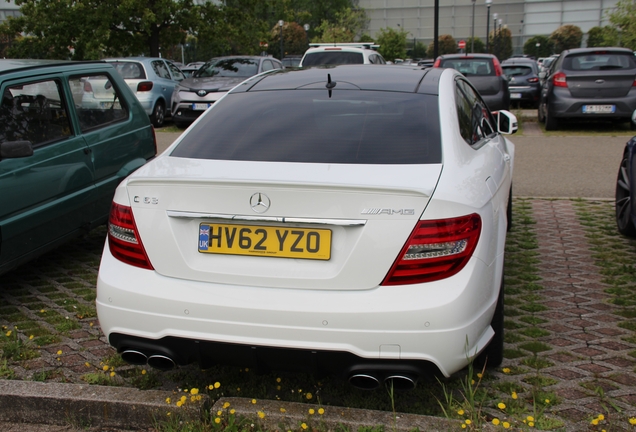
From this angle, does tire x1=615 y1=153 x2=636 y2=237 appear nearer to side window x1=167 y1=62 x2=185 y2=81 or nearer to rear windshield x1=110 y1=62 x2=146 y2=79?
rear windshield x1=110 y1=62 x2=146 y2=79

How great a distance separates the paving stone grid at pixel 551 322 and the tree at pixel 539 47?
82.7m

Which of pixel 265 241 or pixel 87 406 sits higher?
pixel 265 241

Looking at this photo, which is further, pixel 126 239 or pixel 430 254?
pixel 126 239

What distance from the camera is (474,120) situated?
4.26m

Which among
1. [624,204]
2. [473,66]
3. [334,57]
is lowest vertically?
[624,204]

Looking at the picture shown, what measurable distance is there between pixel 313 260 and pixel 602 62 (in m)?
13.0

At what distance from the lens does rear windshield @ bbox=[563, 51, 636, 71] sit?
14031 millimetres

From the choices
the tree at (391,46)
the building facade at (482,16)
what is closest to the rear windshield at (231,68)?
the tree at (391,46)

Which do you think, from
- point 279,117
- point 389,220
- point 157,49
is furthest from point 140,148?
point 157,49

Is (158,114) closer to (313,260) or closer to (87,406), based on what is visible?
(87,406)

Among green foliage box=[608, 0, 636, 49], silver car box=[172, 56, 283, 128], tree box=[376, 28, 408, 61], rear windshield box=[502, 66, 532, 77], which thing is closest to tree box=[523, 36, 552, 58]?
tree box=[376, 28, 408, 61]

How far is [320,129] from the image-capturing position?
138 inches

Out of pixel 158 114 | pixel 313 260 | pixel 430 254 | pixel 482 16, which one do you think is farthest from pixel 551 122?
pixel 482 16

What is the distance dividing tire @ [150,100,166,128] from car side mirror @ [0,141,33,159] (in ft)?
42.0
